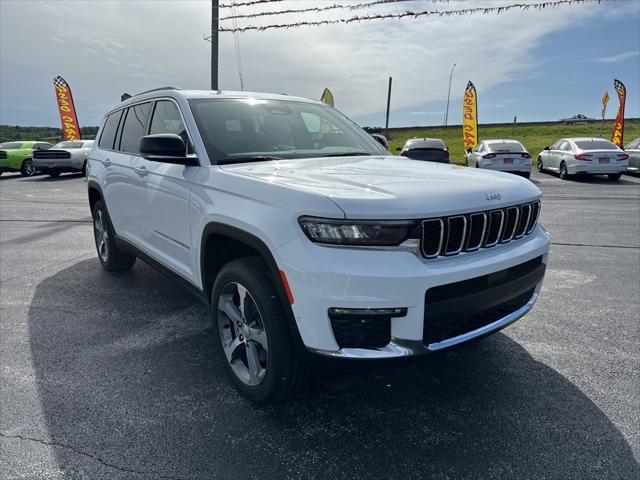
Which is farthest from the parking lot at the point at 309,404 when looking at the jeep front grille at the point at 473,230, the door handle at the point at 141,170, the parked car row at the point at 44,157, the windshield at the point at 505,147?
the parked car row at the point at 44,157

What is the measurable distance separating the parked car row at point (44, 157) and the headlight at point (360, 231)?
1787cm

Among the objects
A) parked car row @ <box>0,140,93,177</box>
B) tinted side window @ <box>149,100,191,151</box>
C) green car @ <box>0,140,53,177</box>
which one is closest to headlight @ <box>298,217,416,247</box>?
tinted side window @ <box>149,100,191,151</box>

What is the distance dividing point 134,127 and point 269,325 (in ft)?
9.70

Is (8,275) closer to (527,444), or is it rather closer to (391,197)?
(391,197)

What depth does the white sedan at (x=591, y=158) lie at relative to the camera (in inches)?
599

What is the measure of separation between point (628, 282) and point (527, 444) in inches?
136

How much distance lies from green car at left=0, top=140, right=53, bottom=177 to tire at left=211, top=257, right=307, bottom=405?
21876 mm

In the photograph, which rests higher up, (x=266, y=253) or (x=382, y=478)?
(x=266, y=253)

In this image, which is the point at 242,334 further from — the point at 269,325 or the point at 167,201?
the point at 167,201

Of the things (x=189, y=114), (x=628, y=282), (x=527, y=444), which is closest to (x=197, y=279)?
(x=189, y=114)

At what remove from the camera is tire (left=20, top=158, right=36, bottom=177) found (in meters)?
20.6

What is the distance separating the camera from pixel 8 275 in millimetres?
5332

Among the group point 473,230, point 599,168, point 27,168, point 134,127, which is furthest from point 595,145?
point 27,168

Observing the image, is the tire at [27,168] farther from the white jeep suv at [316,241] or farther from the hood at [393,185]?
the hood at [393,185]
